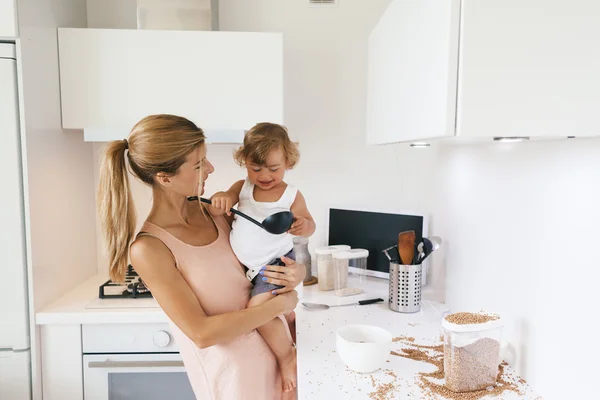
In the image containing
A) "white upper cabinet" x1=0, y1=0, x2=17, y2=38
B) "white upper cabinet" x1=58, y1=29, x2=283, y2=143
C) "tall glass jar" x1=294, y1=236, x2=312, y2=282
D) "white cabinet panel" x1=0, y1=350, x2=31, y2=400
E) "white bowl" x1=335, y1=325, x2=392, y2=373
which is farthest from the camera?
→ "tall glass jar" x1=294, y1=236, x2=312, y2=282

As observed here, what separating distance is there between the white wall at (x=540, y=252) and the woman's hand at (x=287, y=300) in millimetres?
636

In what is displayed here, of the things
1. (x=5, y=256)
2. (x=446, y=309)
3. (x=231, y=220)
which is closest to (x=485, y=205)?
(x=446, y=309)

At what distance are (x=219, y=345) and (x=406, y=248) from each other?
862 millimetres

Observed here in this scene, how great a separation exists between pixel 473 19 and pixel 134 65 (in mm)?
1435

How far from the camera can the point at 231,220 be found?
1562 millimetres

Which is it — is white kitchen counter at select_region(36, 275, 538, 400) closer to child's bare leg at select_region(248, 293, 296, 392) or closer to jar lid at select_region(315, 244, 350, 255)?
child's bare leg at select_region(248, 293, 296, 392)

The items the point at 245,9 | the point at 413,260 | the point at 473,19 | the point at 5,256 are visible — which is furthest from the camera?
the point at 245,9

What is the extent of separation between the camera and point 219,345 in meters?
1.31

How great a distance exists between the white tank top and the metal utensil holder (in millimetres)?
558

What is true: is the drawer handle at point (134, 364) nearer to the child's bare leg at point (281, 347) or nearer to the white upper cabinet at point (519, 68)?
the child's bare leg at point (281, 347)

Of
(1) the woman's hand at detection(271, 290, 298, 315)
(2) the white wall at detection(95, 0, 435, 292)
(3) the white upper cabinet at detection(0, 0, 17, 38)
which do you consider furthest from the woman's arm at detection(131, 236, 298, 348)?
(2) the white wall at detection(95, 0, 435, 292)

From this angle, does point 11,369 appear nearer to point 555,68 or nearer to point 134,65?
point 134,65

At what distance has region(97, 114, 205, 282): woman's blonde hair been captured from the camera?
1.18 m

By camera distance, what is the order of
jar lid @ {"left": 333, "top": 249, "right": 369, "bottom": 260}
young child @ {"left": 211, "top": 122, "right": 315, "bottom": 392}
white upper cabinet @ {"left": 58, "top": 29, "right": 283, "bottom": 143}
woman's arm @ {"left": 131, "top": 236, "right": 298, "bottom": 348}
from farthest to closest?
jar lid @ {"left": 333, "top": 249, "right": 369, "bottom": 260}, white upper cabinet @ {"left": 58, "top": 29, "right": 283, "bottom": 143}, young child @ {"left": 211, "top": 122, "right": 315, "bottom": 392}, woman's arm @ {"left": 131, "top": 236, "right": 298, "bottom": 348}
